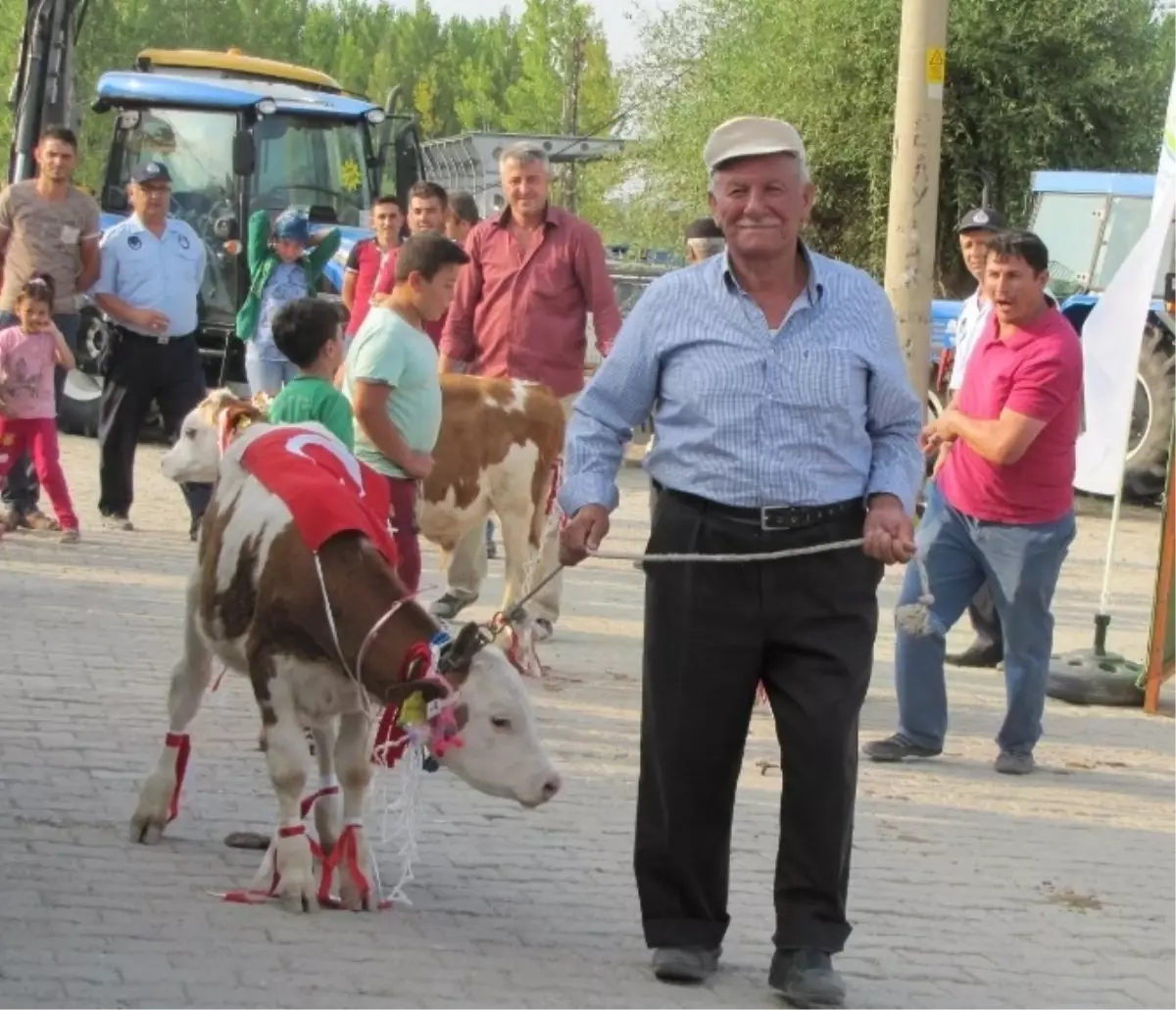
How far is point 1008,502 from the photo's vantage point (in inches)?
343

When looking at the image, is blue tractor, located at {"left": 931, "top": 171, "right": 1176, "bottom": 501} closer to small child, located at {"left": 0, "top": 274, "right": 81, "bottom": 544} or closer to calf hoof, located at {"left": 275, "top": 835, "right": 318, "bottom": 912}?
small child, located at {"left": 0, "top": 274, "right": 81, "bottom": 544}

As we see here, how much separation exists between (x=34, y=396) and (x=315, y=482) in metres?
7.16

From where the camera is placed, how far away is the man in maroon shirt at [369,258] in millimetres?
14000

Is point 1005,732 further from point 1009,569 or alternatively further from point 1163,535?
point 1163,535

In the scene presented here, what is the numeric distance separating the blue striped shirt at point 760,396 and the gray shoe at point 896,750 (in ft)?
11.0

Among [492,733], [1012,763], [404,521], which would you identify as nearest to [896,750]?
[1012,763]

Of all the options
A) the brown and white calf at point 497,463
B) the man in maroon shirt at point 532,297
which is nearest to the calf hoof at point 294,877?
the brown and white calf at point 497,463

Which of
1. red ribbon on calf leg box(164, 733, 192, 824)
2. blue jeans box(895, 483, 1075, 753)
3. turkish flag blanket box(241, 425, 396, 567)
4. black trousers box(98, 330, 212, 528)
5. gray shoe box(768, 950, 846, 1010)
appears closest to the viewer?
gray shoe box(768, 950, 846, 1010)

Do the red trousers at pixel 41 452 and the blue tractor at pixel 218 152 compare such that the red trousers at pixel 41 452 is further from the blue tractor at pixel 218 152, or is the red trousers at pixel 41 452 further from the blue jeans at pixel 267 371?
the blue tractor at pixel 218 152

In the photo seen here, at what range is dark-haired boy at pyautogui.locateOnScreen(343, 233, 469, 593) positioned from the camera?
8258 millimetres

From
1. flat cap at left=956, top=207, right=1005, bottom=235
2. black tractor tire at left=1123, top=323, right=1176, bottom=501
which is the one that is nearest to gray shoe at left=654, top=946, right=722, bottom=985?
flat cap at left=956, top=207, right=1005, bottom=235

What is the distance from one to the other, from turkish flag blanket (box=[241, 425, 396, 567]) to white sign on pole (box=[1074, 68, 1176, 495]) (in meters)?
5.70

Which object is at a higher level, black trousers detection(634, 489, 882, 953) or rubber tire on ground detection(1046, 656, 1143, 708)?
black trousers detection(634, 489, 882, 953)

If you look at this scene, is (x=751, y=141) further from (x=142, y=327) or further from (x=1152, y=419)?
(x=1152, y=419)
